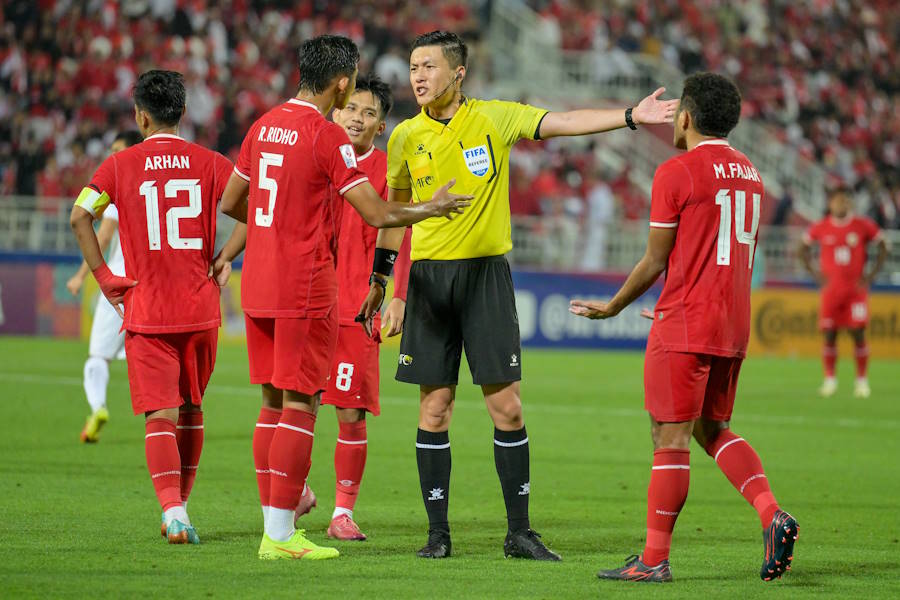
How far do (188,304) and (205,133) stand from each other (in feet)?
56.2

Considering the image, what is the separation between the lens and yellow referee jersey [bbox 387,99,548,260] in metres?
6.27

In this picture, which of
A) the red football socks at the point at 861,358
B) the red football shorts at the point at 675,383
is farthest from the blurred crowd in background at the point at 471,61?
the red football shorts at the point at 675,383

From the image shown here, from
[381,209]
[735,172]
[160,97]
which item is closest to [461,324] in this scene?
[381,209]

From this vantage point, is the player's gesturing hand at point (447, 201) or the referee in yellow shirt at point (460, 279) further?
the referee in yellow shirt at point (460, 279)

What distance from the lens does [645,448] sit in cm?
1100

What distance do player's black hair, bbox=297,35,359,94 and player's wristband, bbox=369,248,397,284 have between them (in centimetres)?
89

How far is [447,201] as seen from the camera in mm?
5719

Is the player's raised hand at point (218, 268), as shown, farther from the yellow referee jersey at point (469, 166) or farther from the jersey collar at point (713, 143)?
the jersey collar at point (713, 143)

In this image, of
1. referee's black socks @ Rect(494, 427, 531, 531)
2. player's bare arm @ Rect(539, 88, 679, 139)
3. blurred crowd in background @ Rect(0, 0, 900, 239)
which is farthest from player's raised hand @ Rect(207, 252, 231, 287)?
blurred crowd in background @ Rect(0, 0, 900, 239)

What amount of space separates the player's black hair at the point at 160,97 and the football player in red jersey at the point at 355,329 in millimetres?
910

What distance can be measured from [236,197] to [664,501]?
7.89 feet

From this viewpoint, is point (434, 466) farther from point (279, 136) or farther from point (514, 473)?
point (279, 136)

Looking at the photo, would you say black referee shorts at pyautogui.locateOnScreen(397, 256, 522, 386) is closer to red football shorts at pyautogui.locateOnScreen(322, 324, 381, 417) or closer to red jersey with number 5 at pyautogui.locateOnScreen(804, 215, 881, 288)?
red football shorts at pyautogui.locateOnScreen(322, 324, 381, 417)

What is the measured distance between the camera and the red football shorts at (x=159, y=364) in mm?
6387
